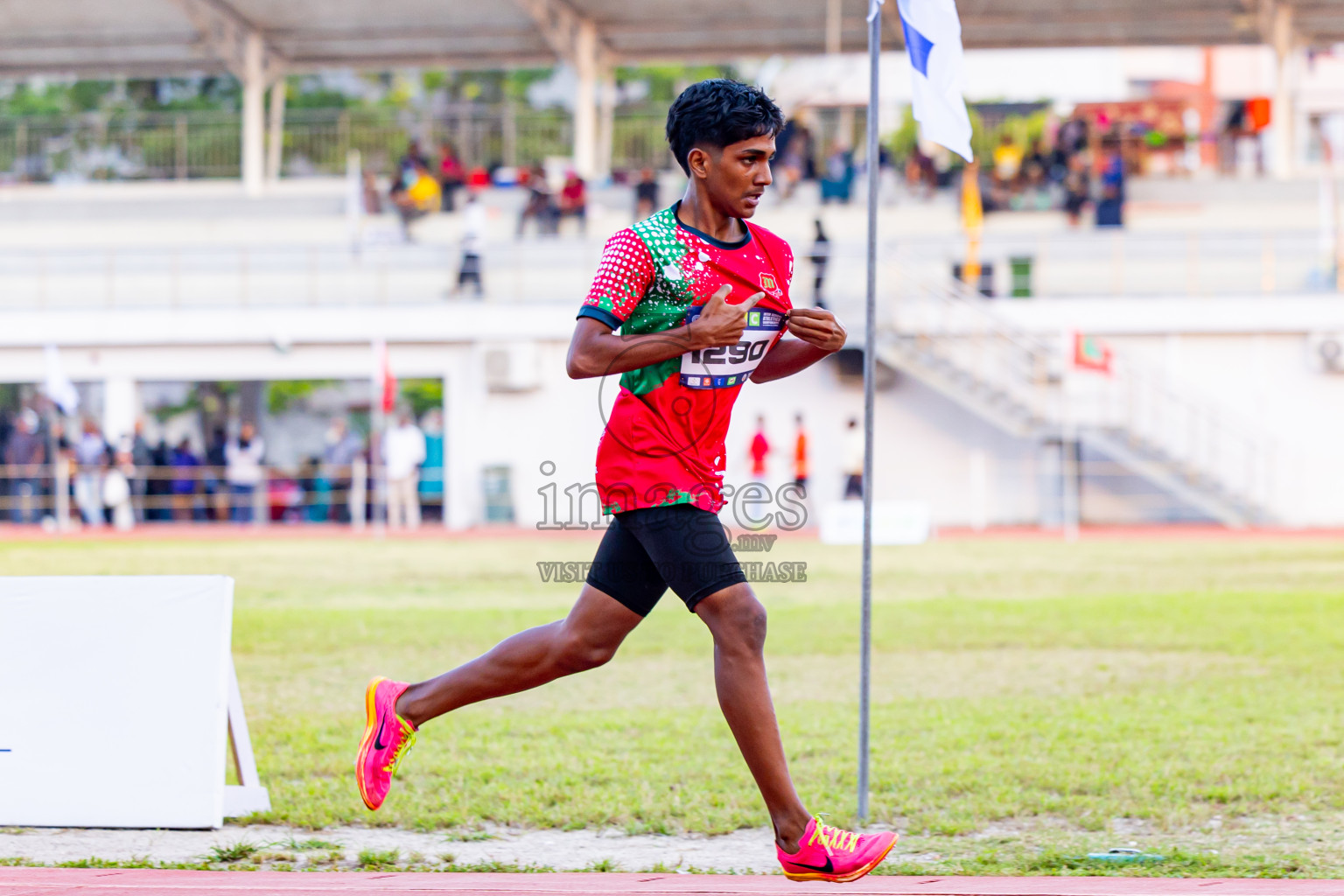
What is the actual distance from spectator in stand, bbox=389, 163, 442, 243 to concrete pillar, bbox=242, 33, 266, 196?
374 cm

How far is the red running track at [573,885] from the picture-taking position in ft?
14.3

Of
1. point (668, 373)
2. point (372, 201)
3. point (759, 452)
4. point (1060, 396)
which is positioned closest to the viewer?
point (668, 373)

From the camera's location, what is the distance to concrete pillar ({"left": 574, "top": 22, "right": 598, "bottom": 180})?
1254 inches

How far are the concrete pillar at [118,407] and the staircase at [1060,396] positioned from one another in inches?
540

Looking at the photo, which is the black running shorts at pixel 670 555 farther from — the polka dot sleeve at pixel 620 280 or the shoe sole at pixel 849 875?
the shoe sole at pixel 849 875

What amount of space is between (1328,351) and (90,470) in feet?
69.5

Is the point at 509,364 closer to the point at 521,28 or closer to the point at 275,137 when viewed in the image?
the point at 521,28

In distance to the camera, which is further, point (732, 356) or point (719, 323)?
point (732, 356)

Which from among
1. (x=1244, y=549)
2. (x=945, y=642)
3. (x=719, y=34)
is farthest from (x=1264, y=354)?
(x=945, y=642)

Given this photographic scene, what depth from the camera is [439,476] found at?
92.9 ft

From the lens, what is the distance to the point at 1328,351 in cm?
2589

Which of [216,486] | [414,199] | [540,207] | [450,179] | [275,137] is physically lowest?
[216,486]

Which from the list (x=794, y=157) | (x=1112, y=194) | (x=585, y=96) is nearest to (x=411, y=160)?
(x=585, y=96)

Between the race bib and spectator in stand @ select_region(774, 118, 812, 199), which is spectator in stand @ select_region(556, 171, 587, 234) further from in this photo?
the race bib
